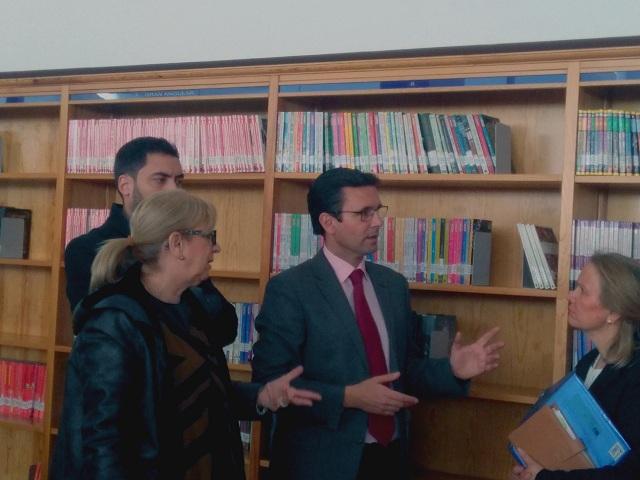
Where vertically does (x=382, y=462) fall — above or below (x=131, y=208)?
below

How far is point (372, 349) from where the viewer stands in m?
2.83

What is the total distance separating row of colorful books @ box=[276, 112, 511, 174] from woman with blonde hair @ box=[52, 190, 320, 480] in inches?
60.4

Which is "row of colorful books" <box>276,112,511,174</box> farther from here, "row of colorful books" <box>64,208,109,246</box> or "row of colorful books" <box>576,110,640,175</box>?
"row of colorful books" <box>64,208,109,246</box>

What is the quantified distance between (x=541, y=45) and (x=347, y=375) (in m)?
1.65

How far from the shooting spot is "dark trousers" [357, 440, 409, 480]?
2.75m

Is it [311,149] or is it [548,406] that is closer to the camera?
[548,406]

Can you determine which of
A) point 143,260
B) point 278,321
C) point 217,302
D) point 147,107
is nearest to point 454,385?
point 278,321

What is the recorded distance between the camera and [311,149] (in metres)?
3.81

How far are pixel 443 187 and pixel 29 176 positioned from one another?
6.97 ft

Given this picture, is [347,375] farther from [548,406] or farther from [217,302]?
[548,406]

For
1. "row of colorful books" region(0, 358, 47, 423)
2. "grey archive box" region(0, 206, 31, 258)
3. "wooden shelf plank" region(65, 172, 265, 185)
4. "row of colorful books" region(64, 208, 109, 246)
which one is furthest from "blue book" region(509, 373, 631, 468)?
"grey archive box" region(0, 206, 31, 258)

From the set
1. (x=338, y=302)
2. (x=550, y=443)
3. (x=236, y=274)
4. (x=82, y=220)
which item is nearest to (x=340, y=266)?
(x=338, y=302)

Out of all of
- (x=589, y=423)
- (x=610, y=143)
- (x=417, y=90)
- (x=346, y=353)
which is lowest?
(x=589, y=423)

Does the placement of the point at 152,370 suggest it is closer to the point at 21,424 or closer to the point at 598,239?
the point at 598,239
